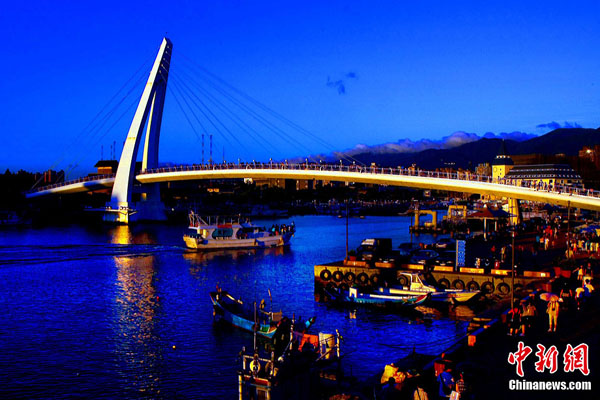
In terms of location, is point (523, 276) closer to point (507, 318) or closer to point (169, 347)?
point (507, 318)

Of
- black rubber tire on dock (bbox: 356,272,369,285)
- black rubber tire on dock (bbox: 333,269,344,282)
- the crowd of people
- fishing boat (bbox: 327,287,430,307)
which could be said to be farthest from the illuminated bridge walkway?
the crowd of people

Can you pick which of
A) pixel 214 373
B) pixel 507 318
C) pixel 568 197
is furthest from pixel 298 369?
pixel 568 197

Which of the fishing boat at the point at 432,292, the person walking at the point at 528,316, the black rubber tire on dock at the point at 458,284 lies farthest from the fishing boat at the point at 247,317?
the black rubber tire on dock at the point at 458,284

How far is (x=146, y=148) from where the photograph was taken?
55469 millimetres

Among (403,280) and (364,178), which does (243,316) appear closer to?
(403,280)

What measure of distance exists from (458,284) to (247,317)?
771 centimetres

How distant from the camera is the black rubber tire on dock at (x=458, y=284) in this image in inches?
780

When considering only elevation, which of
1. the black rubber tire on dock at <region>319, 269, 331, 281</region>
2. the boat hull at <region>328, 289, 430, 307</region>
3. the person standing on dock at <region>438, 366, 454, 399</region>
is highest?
the person standing on dock at <region>438, 366, 454, 399</region>

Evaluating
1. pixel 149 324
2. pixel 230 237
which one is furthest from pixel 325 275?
pixel 230 237

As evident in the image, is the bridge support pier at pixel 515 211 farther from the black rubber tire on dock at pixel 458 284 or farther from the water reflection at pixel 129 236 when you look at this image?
the water reflection at pixel 129 236

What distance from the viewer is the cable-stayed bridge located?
3847 cm

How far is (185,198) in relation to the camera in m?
101

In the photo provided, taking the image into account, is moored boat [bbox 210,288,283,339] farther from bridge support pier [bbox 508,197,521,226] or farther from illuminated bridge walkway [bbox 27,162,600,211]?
bridge support pier [bbox 508,197,521,226]

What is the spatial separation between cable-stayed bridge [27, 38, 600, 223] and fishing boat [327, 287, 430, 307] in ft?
56.8
